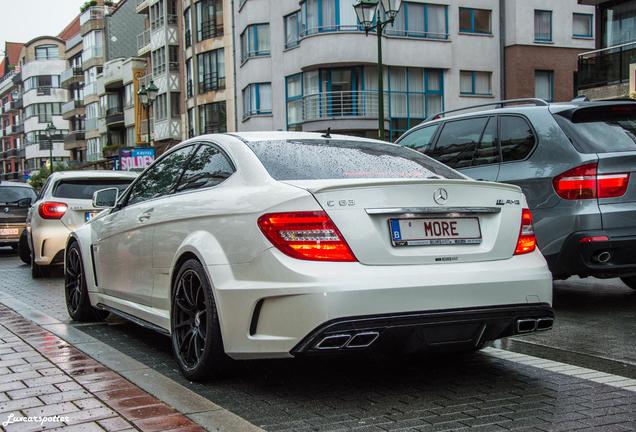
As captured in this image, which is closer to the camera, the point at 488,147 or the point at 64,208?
the point at 488,147

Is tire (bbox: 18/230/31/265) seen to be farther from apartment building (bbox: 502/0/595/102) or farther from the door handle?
apartment building (bbox: 502/0/595/102)

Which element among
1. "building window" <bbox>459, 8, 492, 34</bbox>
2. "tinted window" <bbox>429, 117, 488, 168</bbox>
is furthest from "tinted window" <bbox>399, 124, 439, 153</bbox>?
"building window" <bbox>459, 8, 492, 34</bbox>

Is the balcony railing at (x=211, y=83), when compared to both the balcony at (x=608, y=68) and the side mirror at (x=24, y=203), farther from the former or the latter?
the side mirror at (x=24, y=203)

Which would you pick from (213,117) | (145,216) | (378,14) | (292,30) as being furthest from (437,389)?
(213,117)

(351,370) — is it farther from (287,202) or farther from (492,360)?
(287,202)

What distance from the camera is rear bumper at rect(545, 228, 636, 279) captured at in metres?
6.70

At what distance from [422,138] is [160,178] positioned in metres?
3.96

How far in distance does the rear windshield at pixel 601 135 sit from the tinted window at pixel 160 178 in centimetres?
340

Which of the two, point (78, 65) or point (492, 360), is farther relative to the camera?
point (78, 65)

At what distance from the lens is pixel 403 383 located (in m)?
4.73

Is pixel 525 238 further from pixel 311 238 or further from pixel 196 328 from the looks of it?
pixel 196 328

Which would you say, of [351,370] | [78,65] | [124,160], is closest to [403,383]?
[351,370]

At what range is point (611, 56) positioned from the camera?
24.3m

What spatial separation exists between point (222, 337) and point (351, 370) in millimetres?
1017
